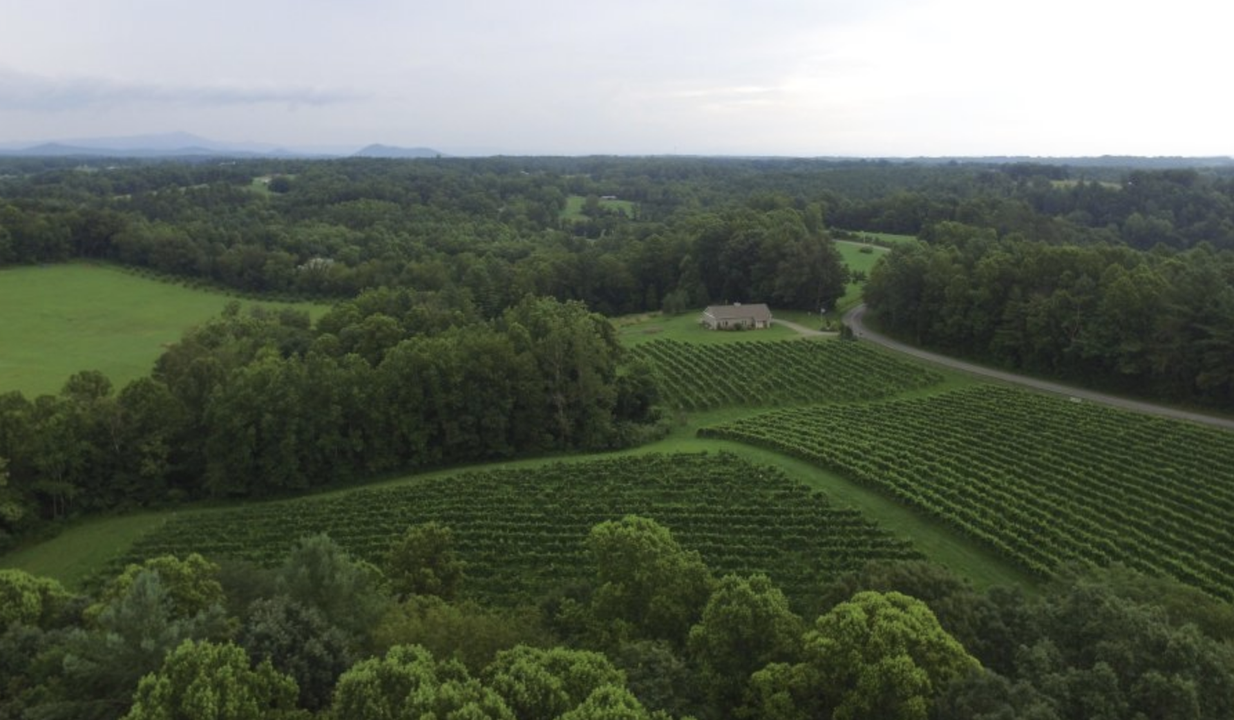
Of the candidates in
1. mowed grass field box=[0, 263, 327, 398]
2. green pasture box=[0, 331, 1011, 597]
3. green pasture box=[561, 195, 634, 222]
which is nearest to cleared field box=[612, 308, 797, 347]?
green pasture box=[0, 331, 1011, 597]

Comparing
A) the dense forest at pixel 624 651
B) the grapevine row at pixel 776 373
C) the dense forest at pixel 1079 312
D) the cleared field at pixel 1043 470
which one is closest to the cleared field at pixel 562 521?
the cleared field at pixel 1043 470

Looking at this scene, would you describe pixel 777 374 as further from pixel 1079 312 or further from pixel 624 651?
pixel 624 651

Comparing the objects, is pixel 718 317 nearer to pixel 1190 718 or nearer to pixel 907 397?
pixel 907 397

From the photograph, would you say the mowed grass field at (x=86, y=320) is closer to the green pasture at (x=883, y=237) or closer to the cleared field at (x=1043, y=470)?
the cleared field at (x=1043, y=470)

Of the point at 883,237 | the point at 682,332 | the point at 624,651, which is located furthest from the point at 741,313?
the point at 624,651

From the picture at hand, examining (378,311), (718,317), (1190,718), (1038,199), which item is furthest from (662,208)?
(1190,718)
